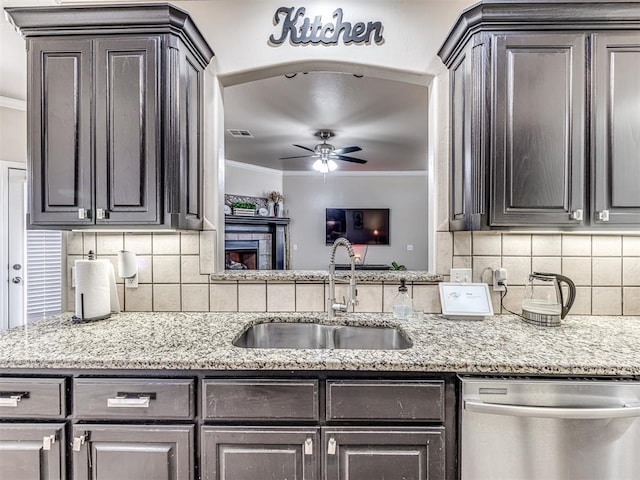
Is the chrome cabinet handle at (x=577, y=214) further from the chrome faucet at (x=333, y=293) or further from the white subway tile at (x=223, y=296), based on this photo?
the white subway tile at (x=223, y=296)

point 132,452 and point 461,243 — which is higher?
point 461,243

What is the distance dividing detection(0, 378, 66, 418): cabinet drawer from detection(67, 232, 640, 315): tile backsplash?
2.31 ft

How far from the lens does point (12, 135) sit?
3363mm

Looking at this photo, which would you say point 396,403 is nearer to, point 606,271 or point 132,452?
point 132,452

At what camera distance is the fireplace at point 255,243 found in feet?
18.0

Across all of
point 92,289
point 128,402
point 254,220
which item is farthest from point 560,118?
point 254,220

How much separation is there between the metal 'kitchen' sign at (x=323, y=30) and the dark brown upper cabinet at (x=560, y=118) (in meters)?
0.56

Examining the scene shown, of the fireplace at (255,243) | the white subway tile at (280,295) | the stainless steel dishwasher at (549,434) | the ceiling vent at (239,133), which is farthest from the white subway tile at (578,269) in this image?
the fireplace at (255,243)

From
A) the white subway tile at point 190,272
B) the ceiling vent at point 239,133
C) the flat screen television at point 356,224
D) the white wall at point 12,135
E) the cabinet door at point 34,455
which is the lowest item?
the cabinet door at point 34,455

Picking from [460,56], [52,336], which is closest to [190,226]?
[52,336]

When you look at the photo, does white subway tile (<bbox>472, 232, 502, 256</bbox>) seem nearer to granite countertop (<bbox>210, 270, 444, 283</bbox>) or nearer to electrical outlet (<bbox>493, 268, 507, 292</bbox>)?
electrical outlet (<bbox>493, 268, 507, 292</bbox>)

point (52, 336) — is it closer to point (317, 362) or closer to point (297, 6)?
point (317, 362)

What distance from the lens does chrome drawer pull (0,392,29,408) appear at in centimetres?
117

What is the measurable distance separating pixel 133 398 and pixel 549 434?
137 centimetres
